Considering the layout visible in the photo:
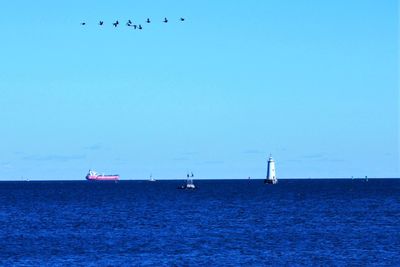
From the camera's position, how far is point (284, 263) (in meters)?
84.8

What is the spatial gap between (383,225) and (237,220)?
24.8 m

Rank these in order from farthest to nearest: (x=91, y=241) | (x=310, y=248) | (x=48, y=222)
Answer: (x=48, y=222) → (x=91, y=241) → (x=310, y=248)

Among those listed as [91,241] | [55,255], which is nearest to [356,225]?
[91,241]

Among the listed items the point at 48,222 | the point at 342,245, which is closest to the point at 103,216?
the point at 48,222

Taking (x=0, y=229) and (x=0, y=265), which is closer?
(x=0, y=265)

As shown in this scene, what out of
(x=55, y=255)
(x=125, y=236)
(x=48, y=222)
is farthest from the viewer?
(x=48, y=222)

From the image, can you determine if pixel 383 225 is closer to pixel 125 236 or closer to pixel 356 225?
pixel 356 225

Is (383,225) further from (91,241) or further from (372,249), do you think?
(91,241)

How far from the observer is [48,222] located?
5630 inches

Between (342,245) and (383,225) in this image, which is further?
(383,225)

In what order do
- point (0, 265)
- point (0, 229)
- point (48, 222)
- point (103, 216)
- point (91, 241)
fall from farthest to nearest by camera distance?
point (103, 216) → point (48, 222) → point (0, 229) → point (91, 241) → point (0, 265)


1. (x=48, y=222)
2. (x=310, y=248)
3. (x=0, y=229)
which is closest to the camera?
(x=310, y=248)

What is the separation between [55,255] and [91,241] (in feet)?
50.0

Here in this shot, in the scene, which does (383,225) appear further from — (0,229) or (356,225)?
(0,229)
